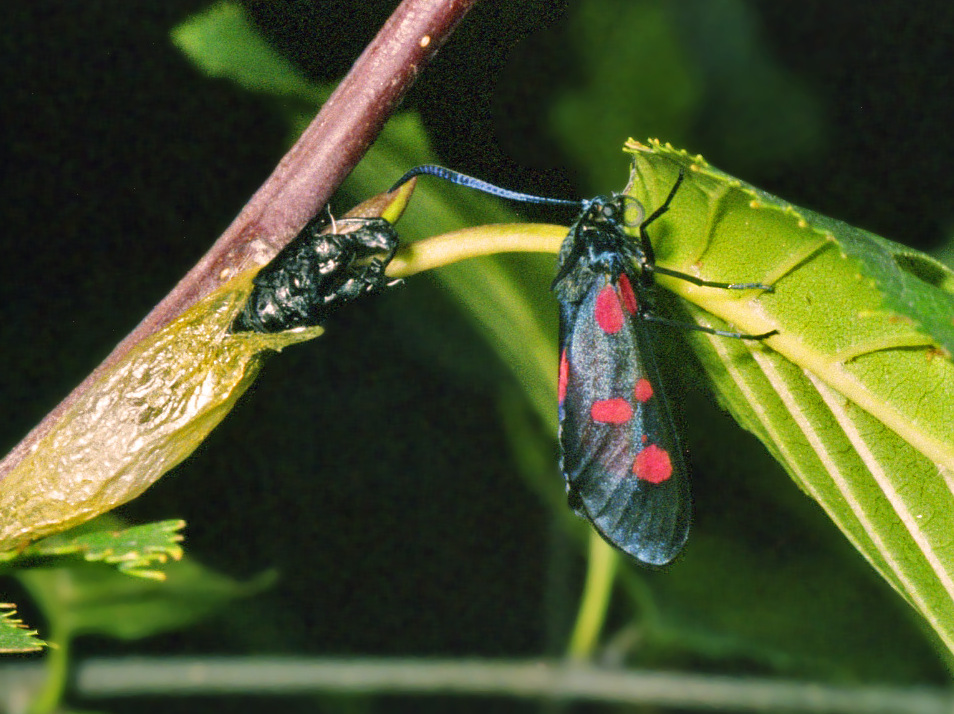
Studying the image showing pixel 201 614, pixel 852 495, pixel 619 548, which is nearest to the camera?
pixel 852 495

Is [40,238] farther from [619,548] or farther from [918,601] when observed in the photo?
[918,601]

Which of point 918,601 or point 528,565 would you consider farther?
point 528,565

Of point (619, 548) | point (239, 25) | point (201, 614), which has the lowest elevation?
point (201, 614)

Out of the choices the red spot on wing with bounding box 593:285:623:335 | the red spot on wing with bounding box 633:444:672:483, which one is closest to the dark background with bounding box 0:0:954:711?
the red spot on wing with bounding box 593:285:623:335

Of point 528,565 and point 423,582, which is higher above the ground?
point 528,565

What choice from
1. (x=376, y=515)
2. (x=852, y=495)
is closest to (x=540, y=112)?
(x=376, y=515)

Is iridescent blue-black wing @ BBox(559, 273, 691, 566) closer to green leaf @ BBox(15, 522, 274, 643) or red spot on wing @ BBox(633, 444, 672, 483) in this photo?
red spot on wing @ BBox(633, 444, 672, 483)

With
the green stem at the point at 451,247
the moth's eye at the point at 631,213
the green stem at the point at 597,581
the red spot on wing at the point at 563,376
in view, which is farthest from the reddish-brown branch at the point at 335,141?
the green stem at the point at 597,581
